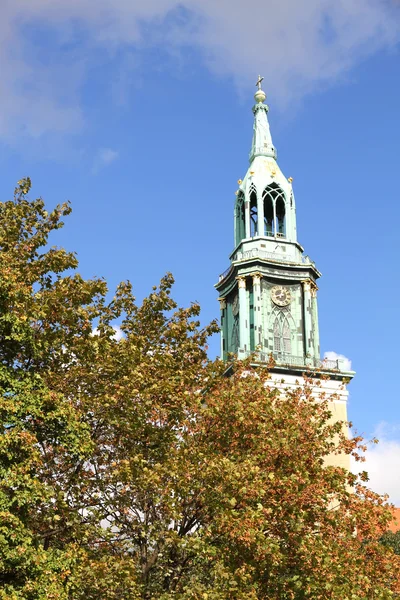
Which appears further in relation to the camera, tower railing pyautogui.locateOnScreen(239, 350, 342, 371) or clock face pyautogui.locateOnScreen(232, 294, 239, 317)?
clock face pyautogui.locateOnScreen(232, 294, 239, 317)

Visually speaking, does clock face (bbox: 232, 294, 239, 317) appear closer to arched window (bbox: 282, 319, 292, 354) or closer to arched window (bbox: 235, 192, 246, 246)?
arched window (bbox: 282, 319, 292, 354)

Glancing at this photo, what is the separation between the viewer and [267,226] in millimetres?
56625

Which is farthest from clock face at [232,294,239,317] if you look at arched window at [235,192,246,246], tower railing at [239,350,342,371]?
arched window at [235,192,246,246]

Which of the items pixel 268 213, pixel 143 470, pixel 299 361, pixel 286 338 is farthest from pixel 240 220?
pixel 143 470

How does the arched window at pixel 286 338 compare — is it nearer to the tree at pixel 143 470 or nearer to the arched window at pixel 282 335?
the arched window at pixel 282 335

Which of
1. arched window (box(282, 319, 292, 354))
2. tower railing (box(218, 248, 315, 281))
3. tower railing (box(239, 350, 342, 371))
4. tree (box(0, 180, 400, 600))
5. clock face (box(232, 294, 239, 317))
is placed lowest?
tree (box(0, 180, 400, 600))

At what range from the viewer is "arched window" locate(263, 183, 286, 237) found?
55.7 m

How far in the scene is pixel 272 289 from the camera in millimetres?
52969

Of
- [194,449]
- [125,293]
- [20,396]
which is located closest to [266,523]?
[194,449]

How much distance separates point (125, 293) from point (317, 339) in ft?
112

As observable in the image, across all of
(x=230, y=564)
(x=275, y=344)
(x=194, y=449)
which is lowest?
(x=230, y=564)

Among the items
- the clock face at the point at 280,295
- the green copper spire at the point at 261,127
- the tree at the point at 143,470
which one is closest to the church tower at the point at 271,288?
the clock face at the point at 280,295

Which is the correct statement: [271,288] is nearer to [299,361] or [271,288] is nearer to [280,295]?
[280,295]

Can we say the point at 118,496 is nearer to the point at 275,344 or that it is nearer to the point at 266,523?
the point at 266,523
